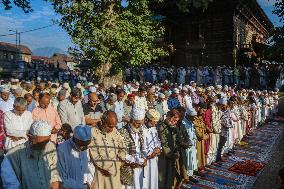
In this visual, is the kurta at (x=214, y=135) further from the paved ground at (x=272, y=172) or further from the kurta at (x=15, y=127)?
the kurta at (x=15, y=127)

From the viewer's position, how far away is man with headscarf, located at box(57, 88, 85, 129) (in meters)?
7.87

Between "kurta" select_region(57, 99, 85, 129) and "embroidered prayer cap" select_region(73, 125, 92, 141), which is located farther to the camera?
"kurta" select_region(57, 99, 85, 129)

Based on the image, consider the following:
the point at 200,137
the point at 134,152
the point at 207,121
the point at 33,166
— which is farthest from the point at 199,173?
the point at 33,166

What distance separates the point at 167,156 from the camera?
6520 millimetres

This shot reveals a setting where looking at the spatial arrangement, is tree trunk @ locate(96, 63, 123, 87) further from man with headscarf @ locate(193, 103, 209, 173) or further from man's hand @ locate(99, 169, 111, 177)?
man's hand @ locate(99, 169, 111, 177)

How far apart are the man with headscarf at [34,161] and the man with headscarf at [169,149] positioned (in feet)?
9.12

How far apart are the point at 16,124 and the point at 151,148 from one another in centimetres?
256

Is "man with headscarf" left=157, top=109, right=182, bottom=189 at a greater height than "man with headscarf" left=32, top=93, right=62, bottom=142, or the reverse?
"man with headscarf" left=32, top=93, right=62, bottom=142

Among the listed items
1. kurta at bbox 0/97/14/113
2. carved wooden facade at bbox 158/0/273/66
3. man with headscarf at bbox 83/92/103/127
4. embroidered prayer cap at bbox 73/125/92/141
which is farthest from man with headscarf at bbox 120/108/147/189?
carved wooden facade at bbox 158/0/273/66

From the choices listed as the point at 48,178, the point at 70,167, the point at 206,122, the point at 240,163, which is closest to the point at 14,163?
the point at 48,178

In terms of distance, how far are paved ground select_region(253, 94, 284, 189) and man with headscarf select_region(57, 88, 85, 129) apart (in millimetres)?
4307

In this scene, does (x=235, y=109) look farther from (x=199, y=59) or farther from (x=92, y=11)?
(x=199, y=59)

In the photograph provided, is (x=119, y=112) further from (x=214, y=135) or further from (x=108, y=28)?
(x=108, y=28)

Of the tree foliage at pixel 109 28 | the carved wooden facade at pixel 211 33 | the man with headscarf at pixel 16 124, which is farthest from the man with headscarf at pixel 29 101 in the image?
the carved wooden facade at pixel 211 33
